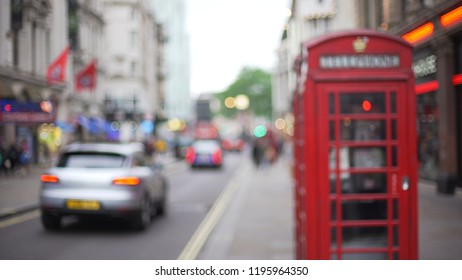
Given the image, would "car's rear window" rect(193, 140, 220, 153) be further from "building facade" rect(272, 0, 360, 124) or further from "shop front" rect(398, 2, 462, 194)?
"shop front" rect(398, 2, 462, 194)

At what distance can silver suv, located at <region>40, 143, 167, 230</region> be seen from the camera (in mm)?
7457

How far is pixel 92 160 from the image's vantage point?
8.06 metres

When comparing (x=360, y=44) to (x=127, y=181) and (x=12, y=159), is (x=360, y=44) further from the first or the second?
(x=127, y=181)

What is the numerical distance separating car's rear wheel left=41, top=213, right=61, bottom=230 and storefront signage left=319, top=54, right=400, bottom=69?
18.2 feet

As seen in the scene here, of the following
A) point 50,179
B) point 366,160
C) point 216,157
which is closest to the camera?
point 366,160

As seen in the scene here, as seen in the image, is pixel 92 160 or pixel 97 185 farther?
pixel 92 160

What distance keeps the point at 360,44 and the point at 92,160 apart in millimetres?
5109

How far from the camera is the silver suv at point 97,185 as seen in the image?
7.46m

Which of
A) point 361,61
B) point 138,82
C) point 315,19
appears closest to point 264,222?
point 315,19

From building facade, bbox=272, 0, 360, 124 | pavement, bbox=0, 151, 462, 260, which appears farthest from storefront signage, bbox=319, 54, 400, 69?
building facade, bbox=272, 0, 360, 124

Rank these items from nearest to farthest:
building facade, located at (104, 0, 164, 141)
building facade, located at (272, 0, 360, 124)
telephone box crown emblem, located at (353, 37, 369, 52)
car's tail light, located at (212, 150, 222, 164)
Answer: telephone box crown emblem, located at (353, 37, 369, 52) → building facade, located at (272, 0, 360, 124) → car's tail light, located at (212, 150, 222, 164) → building facade, located at (104, 0, 164, 141)

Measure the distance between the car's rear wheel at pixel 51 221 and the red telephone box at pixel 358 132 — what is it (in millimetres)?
5036

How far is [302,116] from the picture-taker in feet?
14.7

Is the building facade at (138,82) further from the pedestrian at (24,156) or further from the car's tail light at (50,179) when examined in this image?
the pedestrian at (24,156)
